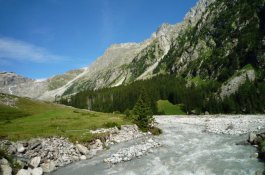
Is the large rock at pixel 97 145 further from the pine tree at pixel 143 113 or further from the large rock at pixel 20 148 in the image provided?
the pine tree at pixel 143 113

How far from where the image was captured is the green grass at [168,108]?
138 m

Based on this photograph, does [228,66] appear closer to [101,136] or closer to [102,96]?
[102,96]

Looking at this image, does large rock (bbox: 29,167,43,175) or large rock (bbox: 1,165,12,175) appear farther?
large rock (bbox: 29,167,43,175)

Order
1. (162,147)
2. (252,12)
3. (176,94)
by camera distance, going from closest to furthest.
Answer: (162,147)
(176,94)
(252,12)

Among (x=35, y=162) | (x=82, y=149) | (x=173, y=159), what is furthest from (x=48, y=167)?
(x=173, y=159)

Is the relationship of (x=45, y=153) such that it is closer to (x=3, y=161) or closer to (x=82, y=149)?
(x=82, y=149)

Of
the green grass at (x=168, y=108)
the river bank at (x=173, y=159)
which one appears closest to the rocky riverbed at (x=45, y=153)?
the river bank at (x=173, y=159)

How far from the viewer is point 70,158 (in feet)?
131

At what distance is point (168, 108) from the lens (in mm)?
144375

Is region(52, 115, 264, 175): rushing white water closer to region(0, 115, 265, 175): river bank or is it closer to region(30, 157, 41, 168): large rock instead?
region(0, 115, 265, 175): river bank

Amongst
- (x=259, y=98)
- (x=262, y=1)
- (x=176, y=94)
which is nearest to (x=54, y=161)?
(x=259, y=98)

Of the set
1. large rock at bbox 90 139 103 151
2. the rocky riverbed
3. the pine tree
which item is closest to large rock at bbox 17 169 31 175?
the rocky riverbed

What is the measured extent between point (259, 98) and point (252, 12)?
8813 centimetres

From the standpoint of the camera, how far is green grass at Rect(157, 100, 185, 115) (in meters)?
138
